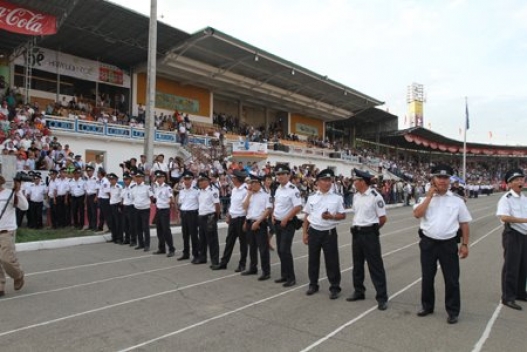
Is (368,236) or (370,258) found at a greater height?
(368,236)

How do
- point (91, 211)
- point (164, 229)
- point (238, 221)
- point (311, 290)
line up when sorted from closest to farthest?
point (311, 290) → point (238, 221) → point (164, 229) → point (91, 211)

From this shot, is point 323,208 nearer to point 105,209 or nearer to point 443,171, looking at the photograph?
point 443,171

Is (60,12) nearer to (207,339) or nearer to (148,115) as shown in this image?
(148,115)

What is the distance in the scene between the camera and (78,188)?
12.0m

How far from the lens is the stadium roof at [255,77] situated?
997 inches

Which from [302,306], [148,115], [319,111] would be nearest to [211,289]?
[302,306]

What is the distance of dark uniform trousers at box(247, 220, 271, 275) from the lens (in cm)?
693

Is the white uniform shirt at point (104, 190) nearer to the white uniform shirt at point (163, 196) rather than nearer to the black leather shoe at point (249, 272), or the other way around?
the white uniform shirt at point (163, 196)

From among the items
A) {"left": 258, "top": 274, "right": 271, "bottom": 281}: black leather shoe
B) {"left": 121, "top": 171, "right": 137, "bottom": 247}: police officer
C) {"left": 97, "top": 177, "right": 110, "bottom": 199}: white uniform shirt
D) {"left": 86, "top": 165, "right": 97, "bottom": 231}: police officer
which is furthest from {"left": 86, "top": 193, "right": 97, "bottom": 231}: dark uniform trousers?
{"left": 258, "top": 274, "right": 271, "bottom": 281}: black leather shoe

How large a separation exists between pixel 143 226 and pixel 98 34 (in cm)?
1522

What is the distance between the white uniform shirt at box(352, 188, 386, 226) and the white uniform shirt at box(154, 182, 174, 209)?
5003 mm

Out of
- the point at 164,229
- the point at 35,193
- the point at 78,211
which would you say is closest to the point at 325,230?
the point at 164,229

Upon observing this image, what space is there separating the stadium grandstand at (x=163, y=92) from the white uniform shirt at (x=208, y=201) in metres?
9.15

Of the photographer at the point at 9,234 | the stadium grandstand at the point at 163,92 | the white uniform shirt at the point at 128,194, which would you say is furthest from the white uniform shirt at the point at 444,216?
the stadium grandstand at the point at 163,92
